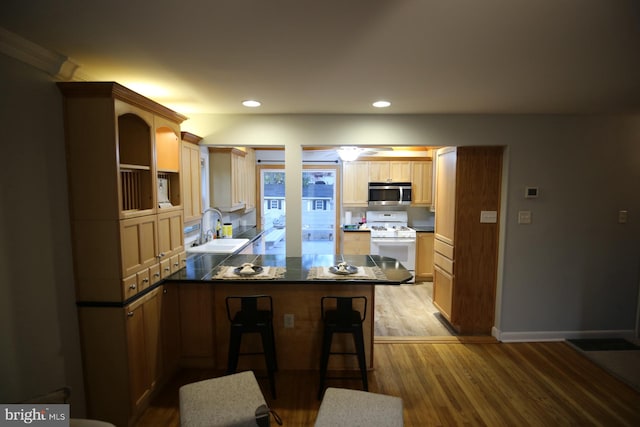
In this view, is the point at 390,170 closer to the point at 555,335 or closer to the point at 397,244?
the point at 397,244

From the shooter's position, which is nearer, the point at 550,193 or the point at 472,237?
the point at 550,193

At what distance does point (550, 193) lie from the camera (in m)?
3.26

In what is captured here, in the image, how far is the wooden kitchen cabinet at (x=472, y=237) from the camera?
336cm

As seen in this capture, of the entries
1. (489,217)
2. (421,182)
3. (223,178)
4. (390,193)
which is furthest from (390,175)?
(223,178)

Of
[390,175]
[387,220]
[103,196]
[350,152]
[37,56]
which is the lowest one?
[387,220]

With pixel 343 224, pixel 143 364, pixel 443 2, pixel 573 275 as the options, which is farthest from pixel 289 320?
pixel 343 224

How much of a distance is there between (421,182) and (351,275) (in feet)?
11.5

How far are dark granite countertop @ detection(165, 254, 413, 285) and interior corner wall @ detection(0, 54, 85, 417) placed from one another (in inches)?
30.7

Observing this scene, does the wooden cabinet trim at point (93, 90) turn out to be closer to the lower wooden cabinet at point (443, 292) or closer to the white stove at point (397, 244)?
the lower wooden cabinet at point (443, 292)

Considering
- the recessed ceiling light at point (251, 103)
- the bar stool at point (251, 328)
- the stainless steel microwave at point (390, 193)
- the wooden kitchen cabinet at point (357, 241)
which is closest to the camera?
the bar stool at point (251, 328)

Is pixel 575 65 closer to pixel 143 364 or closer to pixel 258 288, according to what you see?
pixel 258 288

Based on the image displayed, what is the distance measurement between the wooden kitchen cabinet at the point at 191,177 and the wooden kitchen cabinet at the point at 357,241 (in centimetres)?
267

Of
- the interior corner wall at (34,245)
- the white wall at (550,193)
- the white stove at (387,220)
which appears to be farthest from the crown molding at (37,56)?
the white stove at (387,220)

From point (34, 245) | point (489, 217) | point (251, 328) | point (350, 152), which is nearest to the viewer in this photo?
point (34, 245)
